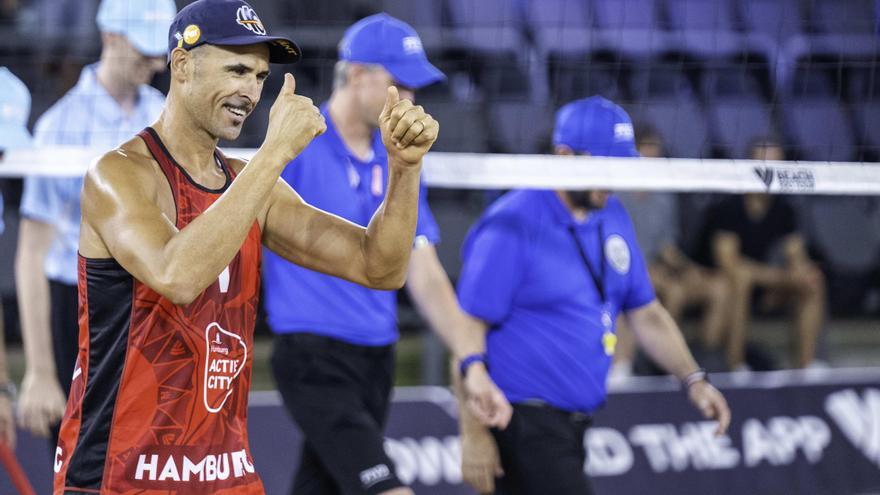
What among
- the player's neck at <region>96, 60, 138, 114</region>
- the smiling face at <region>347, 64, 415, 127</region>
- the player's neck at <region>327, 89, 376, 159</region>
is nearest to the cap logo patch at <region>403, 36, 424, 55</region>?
the smiling face at <region>347, 64, 415, 127</region>

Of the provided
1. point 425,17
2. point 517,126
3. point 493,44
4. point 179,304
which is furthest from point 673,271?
point 179,304

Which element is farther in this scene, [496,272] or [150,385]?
[496,272]

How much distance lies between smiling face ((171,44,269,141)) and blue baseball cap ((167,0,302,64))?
3 centimetres

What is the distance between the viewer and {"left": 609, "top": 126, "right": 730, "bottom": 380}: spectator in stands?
9750 mm

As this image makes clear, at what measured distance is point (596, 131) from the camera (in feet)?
17.8

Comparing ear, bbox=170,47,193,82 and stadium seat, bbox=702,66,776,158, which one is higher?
ear, bbox=170,47,193,82

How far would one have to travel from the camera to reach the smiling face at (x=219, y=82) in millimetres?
3410

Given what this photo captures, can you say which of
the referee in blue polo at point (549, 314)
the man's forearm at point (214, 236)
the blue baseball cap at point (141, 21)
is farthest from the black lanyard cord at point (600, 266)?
the man's forearm at point (214, 236)

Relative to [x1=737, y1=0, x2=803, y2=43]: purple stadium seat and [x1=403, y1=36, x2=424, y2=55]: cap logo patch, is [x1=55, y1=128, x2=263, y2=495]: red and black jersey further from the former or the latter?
[x1=737, y1=0, x2=803, y2=43]: purple stadium seat

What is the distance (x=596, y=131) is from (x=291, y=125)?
2377 millimetres

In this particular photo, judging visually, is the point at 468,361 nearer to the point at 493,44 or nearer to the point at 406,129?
the point at 406,129

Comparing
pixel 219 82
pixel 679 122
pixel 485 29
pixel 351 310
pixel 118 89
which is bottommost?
pixel 351 310

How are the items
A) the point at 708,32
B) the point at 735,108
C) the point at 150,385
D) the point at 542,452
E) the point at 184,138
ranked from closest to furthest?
the point at 150,385, the point at 184,138, the point at 542,452, the point at 708,32, the point at 735,108

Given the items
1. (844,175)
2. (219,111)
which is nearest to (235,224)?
(219,111)
